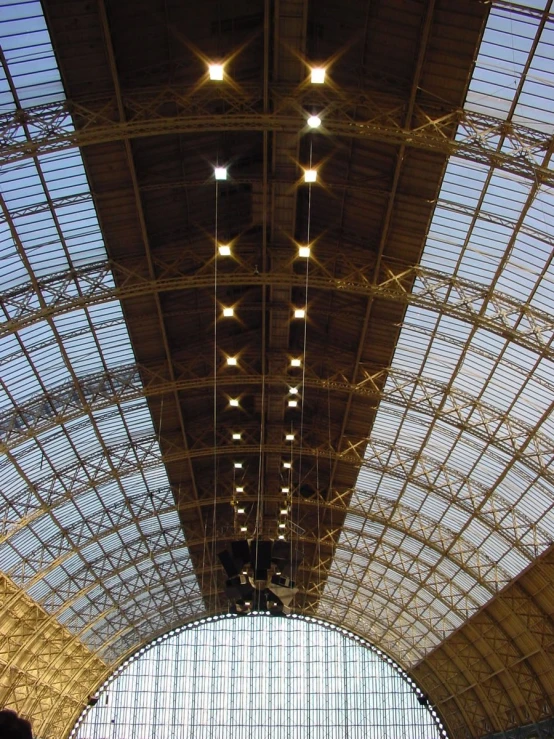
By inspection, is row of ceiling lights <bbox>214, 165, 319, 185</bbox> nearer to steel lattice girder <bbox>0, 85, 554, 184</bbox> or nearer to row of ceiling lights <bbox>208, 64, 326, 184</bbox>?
row of ceiling lights <bbox>208, 64, 326, 184</bbox>

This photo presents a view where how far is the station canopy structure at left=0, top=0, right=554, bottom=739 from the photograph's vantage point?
816 inches

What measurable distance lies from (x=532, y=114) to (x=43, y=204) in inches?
643

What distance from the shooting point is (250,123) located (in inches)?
832

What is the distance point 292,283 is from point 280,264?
0.89m

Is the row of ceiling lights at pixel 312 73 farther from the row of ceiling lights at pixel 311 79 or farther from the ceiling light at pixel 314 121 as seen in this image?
the ceiling light at pixel 314 121

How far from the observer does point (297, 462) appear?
44.0 metres

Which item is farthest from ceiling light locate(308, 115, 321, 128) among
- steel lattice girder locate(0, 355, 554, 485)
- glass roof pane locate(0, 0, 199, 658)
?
steel lattice girder locate(0, 355, 554, 485)

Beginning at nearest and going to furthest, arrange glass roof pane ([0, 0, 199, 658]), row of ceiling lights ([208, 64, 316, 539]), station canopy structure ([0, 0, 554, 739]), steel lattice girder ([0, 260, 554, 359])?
row of ceiling lights ([208, 64, 316, 539]) → station canopy structure ([0, 0, 554, 739]) → glass roof pane ([0, 0, 199, 658]) → steel lattice girder ([0, 260, 554, 359])

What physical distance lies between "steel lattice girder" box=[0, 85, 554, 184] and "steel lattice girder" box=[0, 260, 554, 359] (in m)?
6.61

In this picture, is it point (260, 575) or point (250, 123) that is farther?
point (260, 575)

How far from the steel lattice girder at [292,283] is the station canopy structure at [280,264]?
110 mm

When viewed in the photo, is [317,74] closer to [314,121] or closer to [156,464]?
[314,121]

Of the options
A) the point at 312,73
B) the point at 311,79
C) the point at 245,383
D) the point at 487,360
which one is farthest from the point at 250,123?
the point at 487,360

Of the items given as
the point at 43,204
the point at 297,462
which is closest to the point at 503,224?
the point at 43,204
